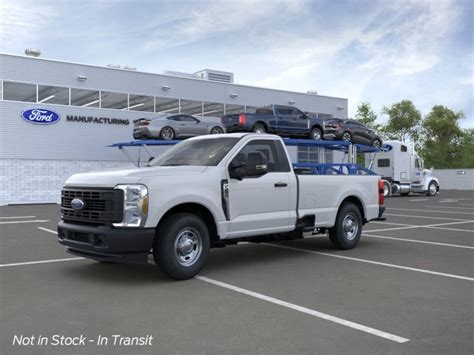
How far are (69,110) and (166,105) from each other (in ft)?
21.0

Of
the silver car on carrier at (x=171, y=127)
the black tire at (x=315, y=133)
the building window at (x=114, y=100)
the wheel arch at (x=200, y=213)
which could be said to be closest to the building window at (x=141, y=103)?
the building window at (x=114, y=100)

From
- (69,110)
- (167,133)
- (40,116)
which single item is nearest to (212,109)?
(69,110)

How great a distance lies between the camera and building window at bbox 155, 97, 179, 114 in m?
32.8

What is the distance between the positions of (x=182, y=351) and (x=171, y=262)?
251 centimetres

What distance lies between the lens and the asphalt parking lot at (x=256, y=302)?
14.2ft

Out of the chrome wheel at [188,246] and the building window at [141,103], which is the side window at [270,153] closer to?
the chrome wheel at [188,246]

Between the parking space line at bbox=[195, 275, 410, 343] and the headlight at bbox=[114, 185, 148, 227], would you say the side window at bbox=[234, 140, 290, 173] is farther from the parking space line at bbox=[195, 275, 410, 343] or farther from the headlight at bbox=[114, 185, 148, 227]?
the parking space line at bbox=[195, 275, 410, 343]

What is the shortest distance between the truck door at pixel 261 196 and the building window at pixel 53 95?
926 inches

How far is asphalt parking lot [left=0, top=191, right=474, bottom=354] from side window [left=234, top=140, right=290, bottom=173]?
1.55m

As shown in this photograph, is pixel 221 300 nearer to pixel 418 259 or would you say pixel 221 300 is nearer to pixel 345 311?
pixel 345 311

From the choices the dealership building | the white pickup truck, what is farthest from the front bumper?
the dealership building

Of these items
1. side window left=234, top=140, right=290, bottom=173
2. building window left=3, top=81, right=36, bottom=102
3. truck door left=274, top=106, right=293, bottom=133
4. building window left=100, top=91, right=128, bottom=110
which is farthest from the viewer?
building window left=100, top=91, right=128, bottom=110

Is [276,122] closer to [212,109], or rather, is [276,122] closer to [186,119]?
[186,119]

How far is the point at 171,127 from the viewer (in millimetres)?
25438
